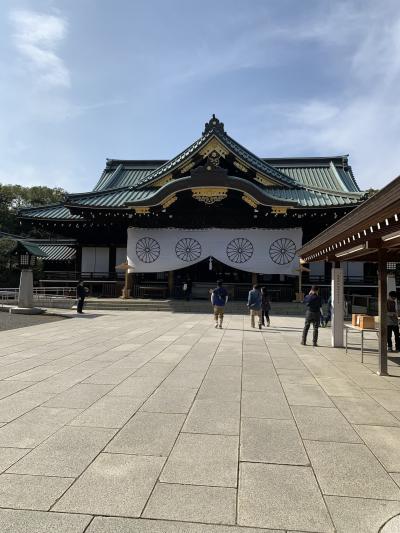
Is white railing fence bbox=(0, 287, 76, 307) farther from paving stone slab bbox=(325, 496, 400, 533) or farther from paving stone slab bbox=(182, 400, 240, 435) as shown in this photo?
paving stone slab bbox=(325, 496, 400, 533)

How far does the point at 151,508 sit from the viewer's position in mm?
3059

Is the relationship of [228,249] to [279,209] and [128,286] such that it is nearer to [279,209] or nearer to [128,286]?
[279,209]

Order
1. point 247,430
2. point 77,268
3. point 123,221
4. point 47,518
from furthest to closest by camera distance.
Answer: point 77,268
point 123,221
point 247,430
point 47,518

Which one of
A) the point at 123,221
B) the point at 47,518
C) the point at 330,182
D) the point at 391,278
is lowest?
the point at 47,518

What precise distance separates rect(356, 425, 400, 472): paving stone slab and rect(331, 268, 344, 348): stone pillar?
6.30 meters

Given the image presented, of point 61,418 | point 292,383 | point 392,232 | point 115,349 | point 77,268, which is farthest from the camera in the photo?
point 77,268

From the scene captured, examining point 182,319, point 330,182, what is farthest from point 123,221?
point 330,182

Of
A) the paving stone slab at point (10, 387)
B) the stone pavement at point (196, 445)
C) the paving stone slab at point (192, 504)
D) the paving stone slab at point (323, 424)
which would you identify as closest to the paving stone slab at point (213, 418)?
the stone pavement at point (196, 445)

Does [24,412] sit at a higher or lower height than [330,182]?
lower

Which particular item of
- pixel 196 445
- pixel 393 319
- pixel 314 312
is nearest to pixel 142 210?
pixel 314 312

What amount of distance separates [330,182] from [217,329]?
59.4ft

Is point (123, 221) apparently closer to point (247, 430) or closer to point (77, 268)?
point (77, 268)

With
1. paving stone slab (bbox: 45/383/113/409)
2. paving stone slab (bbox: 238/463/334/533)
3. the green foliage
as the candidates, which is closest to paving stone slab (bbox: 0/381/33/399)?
paving stone slab (bbox: 45/383/113/409)

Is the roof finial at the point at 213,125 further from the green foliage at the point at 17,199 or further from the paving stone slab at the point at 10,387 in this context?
the green foliage at the point at 17,199
